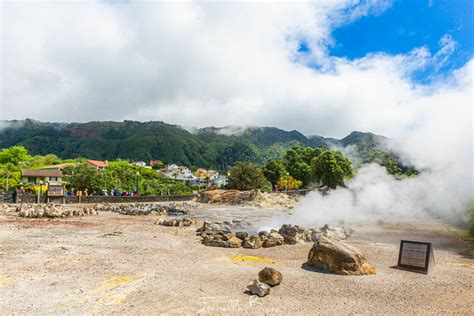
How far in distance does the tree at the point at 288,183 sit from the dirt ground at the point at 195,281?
61300 millimetres

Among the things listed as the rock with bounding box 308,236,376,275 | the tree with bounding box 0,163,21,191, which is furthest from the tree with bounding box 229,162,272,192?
the rock with bounding box 308,236,376,275

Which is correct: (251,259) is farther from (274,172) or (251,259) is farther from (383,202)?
(274,172)

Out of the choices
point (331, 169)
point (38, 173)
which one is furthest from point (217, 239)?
point (38, 173)

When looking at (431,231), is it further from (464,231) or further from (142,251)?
(142,251)

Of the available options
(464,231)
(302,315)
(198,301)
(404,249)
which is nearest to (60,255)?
(198,301)

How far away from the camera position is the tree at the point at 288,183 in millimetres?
78625

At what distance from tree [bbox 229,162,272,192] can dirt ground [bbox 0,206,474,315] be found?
48.7 metres

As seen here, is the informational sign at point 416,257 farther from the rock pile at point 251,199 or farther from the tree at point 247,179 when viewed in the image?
the tree at point 247,179

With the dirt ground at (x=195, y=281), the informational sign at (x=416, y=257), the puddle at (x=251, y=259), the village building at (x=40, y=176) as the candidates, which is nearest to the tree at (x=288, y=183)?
the village building at (x=40, y=176)

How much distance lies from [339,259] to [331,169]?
58.8 meters

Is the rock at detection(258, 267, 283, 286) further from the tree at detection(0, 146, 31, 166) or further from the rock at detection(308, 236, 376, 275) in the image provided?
the tree at detection(0, 146, 31, 166)

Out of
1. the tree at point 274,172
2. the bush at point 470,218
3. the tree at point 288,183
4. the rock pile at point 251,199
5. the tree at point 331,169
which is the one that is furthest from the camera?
the tree at point 274,172

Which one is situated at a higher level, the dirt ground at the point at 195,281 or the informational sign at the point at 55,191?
the dirt ground at the point at 195,281

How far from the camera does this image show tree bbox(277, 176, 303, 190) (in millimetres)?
78625
